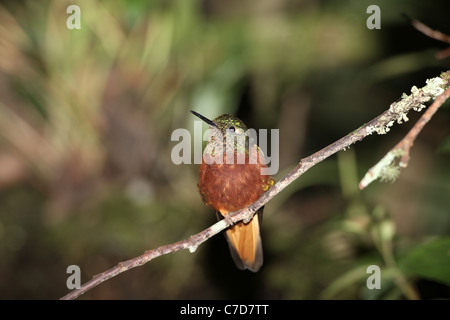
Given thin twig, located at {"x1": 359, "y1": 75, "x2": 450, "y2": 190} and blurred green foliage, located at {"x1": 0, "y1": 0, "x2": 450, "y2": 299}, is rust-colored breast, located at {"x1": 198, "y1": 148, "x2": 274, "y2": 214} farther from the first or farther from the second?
blurred green foliage, located at {"x1": 0, "y1": 0, "x2": 450, "y2": 299}

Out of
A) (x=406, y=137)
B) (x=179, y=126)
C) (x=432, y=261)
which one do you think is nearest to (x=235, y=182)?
(x=432, y=261)

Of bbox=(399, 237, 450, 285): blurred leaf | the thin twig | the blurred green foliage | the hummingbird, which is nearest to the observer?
the thin twig

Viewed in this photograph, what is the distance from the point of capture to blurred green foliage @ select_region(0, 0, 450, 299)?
2.86 meters

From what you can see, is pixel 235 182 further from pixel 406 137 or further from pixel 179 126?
pixel 179 126

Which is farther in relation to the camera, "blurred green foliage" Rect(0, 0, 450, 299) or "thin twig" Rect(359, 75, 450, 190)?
"blurred green foliage" Rect(0, 0, 450, 299)

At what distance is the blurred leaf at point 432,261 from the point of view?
1.47 metres

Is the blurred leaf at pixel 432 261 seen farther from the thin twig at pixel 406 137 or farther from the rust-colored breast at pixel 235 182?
the thin twig at pixel 406 137

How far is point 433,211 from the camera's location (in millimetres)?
3320

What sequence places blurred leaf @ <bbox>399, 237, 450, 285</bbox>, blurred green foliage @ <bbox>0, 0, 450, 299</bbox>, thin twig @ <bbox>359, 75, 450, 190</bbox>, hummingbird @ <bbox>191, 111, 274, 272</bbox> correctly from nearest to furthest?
thin twig @ <bbox>359, 75, 450, 190</bbox> < blurred leaf @ <bbox>399, 237, 450, 285</bbox> < hummingbird @ <bbox>191, 111, 274, 272</bbox> < blurred green foliage @ <bbox>0, 0, 450, 299</bbox>

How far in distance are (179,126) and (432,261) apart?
2313mm

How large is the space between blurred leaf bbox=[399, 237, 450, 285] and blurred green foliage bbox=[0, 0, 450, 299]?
97 cm

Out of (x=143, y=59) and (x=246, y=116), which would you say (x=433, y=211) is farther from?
(x=143, y=59)

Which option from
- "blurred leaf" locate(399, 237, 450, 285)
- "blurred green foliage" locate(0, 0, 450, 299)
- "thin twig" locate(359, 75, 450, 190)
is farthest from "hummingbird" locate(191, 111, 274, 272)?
"blurred green foliage" locate(0, 0, 450, 299)
